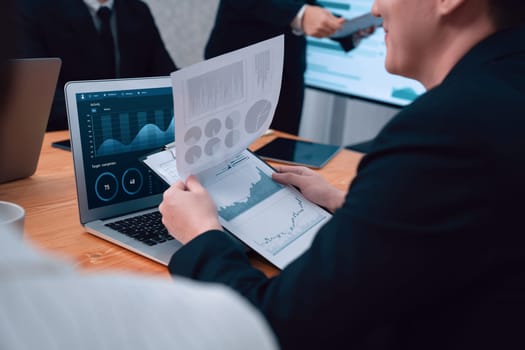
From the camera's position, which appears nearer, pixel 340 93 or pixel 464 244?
pixel 464 244

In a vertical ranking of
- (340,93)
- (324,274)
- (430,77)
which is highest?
(430,77)

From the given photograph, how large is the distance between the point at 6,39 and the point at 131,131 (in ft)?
2.41

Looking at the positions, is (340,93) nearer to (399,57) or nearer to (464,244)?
(399,57)

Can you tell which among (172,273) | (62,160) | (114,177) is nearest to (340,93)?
(62,160)

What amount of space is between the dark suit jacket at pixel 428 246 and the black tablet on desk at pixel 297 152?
2.75 ft

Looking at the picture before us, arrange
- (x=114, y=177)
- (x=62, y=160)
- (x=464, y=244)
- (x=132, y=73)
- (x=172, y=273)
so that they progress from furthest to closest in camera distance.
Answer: (x=132, y=73) < (x=62, y=160) < (x=114, y=177) < (x=172, y=273) < (x=464, y=244)

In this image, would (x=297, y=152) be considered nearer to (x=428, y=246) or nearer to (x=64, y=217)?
(x=64, y=217)

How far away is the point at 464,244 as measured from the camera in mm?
585

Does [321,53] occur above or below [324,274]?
below

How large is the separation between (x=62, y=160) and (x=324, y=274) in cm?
101

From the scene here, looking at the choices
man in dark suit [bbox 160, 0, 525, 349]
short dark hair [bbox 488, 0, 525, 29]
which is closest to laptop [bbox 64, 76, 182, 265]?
man in dark suit [bbox 160, 0, 525, 349]

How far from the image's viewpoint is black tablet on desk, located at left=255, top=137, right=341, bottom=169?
1.49 metres

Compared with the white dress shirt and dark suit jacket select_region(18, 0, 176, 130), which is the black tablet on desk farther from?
the white dress shirt

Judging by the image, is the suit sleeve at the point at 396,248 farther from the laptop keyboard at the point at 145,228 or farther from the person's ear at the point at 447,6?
the laptop keyboard at the point at 145,228
